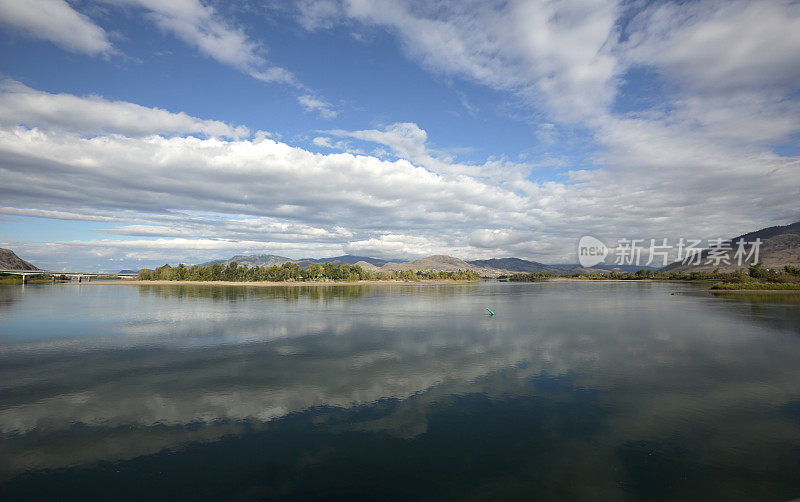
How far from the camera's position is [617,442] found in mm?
16703

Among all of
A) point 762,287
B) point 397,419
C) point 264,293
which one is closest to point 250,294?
point 264,293

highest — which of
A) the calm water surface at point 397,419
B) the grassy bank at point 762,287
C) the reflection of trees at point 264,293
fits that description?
the grassy bank at point 762,287

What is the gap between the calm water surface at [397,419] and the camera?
44.5 ft

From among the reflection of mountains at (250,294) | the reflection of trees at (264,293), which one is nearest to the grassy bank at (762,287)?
the reflection of trees at (264,293)

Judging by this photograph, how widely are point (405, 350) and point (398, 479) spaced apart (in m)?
21.5

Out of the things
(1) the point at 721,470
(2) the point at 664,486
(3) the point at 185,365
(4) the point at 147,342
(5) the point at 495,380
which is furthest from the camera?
(4) the point at 147,342

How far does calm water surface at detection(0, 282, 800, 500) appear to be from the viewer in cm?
1357

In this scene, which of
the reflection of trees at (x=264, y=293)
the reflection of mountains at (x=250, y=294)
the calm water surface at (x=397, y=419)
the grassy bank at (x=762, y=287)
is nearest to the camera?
the calm water surface at (x=397, y=419)

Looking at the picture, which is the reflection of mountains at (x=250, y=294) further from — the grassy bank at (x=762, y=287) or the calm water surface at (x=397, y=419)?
the grassy bank at (x=762, y=287)

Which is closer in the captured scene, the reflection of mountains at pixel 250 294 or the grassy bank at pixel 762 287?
the reflection of mountains at pixel 250 294

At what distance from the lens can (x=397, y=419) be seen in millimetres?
19109

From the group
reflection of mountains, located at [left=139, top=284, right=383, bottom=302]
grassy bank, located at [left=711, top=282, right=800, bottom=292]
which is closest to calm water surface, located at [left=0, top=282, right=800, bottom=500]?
reflection of mountains, located at [left=139, top=284, right=383, bottom=302]

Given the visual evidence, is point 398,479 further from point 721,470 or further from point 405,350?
point 405,350

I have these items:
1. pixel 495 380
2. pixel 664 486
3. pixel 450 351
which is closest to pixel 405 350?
pixel 450 351
